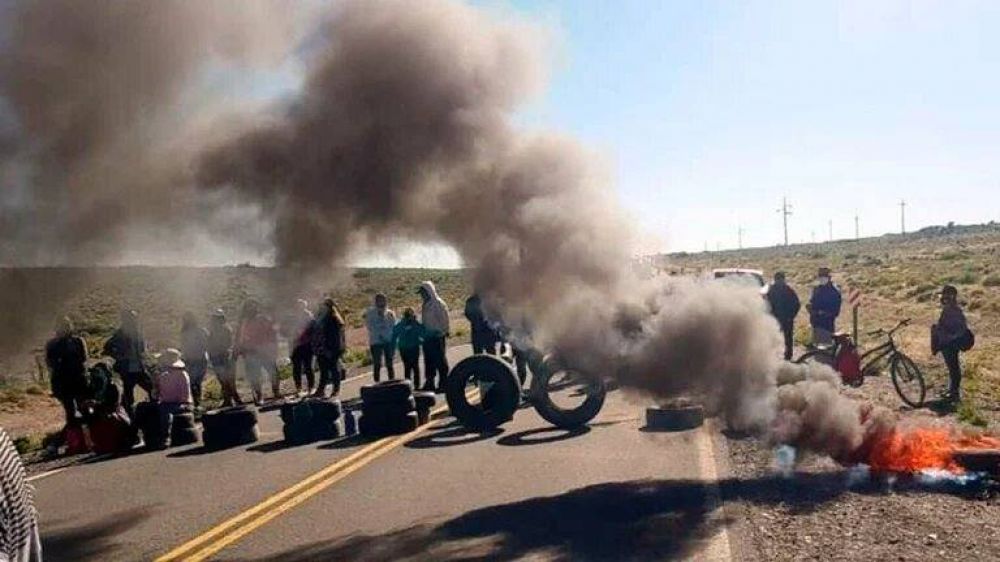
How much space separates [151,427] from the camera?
12.8 meters

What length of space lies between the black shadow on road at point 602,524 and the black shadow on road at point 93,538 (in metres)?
1.63

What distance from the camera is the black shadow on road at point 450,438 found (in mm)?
11604

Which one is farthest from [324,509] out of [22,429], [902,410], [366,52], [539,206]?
[22,429]

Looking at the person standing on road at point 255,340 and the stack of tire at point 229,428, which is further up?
the person standing on road at point 255,340

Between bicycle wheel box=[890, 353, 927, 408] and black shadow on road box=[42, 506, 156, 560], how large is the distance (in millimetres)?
10214

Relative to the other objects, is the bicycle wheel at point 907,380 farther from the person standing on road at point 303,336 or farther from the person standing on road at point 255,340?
the person standing on road at point 255,340

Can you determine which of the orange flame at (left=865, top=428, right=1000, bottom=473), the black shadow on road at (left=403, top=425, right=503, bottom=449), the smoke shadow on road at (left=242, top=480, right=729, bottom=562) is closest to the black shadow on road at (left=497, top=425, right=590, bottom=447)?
the black shadow on road at (left=403, top=425, right=503, bottom=449)

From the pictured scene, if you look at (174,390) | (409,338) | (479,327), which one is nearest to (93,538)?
(174,390)

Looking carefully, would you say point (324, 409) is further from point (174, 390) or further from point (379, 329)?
point (379, 329)

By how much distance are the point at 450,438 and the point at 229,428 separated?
3080 mm

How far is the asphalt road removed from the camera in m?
7.11

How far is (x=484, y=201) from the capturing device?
13.1m

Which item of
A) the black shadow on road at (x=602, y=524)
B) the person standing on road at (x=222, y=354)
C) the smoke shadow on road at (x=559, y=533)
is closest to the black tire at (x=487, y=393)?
the black shadow on road at (x=602, y=524)

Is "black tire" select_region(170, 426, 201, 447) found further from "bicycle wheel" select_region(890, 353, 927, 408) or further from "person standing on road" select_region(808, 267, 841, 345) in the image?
"person standing on road" select_region(808, 267, 841, 345)
